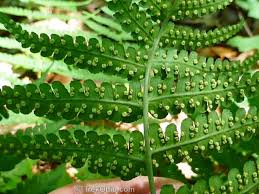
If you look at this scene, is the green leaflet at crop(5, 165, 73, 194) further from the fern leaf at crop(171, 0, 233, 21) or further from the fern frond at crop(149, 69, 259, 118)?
the fern leaf at crop(171, 0, 233, 21)

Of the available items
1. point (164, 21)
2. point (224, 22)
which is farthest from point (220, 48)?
point (164, 21)

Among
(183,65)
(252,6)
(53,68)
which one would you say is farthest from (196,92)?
(252,6)

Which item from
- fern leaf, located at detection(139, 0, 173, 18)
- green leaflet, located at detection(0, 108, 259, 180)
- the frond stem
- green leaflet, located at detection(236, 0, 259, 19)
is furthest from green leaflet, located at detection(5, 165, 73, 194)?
green leaflet, located at detection(236, 0, 259, 19)

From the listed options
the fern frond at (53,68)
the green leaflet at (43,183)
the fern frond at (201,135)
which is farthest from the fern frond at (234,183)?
the fern frond at (53,68)

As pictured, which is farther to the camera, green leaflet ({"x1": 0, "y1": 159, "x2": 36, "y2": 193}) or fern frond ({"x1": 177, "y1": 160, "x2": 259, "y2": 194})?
green leaflet ({"x1": 0, "y1": 159, "x2": 36, "y2": 193})

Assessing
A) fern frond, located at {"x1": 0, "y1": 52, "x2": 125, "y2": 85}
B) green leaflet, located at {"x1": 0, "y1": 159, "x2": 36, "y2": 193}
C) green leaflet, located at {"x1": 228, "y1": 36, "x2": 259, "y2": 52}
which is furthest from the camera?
green leaflet, located at {"x1": 228, "y1": 36, "x2": 259, "y2": 52}

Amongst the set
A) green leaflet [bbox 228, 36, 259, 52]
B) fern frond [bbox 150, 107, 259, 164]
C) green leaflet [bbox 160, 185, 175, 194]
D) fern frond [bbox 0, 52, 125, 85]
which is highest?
green leaflet [bbox 228, 36, 259, 52]

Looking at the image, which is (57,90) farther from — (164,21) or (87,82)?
(164,21)

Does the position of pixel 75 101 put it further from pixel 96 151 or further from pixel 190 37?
pixel 190 37
